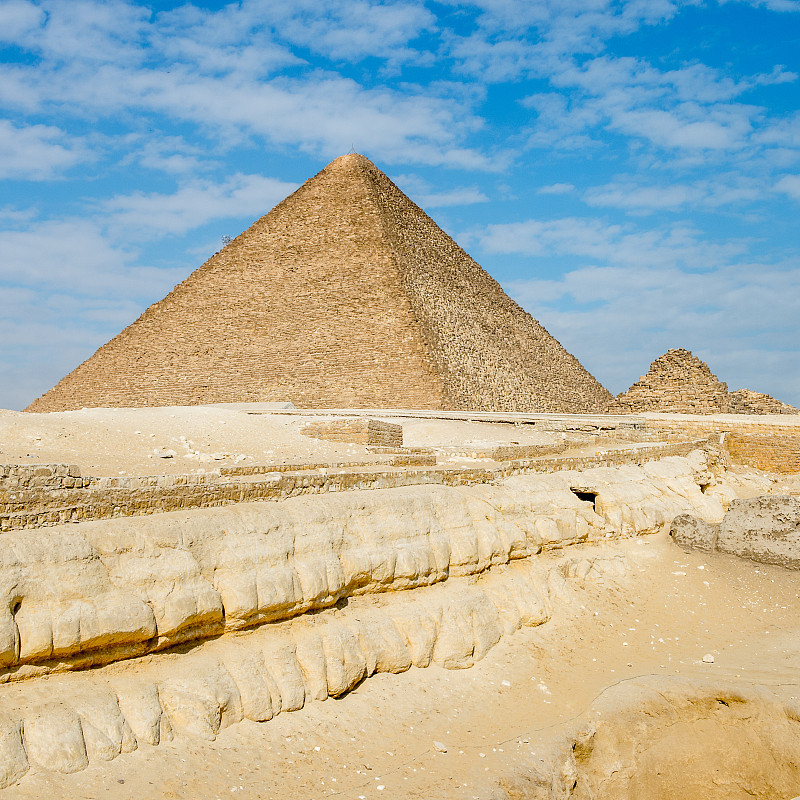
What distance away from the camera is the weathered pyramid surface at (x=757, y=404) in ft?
97.9

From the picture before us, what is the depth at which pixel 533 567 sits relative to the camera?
20.8 feet

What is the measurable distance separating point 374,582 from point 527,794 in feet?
5.44

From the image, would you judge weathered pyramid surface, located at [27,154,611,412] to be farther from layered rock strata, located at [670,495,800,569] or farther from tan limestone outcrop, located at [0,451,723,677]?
tan limestone outcrop, located at [0,451,723,677]

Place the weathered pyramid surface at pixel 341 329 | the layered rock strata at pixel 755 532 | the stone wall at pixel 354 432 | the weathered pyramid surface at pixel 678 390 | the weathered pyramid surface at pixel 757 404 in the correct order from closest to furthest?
the layered rock strata at pixel 755 532
the stone wall at pixel 354 432
the weathered pyramid surface at pixel 678 390
the weathered pyramid surface at pixel 757 404
the weathered pyramid surface at pixel 341 329

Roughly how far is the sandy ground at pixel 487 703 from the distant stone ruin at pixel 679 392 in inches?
837

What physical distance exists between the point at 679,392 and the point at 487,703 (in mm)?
25160

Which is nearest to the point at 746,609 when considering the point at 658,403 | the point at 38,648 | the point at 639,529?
the point at 639,529

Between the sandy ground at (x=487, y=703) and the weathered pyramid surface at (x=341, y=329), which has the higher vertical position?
the weathered pyramid surface at (x=341, y=329)

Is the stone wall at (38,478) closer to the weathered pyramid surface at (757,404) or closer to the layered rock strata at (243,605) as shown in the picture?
the layered rock strata at (243,605)

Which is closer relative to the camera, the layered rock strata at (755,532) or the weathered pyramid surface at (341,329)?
the layered rock strata at (755,532)

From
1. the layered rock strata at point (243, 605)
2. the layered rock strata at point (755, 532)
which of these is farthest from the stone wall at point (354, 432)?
the layered rock strata at point (755, 532)

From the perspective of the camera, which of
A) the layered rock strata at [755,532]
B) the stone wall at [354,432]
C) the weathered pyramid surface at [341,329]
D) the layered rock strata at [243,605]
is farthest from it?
the weathered pyramid surface at [341,329]

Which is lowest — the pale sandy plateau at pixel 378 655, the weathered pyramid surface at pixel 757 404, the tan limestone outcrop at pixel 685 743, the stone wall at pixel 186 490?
the tan limestone outcrop at pixel 685 743

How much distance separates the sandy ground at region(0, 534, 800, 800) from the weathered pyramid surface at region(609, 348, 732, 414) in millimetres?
21214
